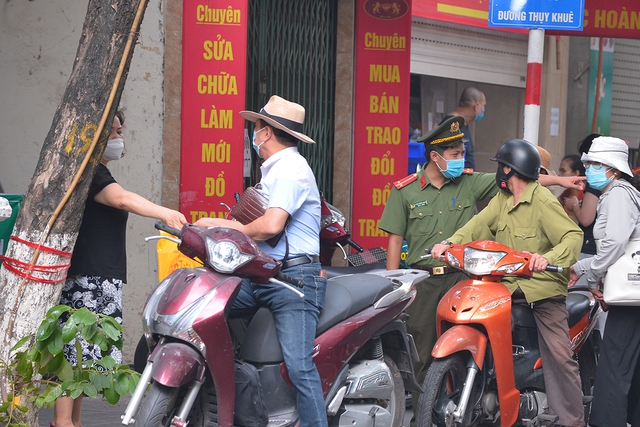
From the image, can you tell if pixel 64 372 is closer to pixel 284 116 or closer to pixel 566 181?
pixel 284 116

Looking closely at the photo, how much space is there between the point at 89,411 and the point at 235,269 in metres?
2.55

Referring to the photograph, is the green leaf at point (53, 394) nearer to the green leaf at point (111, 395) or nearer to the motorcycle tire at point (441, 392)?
the green leaf at point (111, 395)

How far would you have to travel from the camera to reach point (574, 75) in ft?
45.0

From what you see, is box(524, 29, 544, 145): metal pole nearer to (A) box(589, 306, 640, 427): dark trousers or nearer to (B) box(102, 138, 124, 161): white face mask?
(A) box(589, 306, 640, 427): dark trousers

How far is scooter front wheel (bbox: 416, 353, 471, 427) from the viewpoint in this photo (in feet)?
15.6

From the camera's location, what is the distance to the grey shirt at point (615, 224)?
17.3 feet

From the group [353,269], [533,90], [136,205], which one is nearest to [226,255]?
[136,205]

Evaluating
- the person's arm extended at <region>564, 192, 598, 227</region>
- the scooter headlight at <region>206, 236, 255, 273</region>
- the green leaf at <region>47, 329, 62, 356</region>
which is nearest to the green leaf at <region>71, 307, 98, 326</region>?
the green leaf at <region>47, 329, 62, 356</region>

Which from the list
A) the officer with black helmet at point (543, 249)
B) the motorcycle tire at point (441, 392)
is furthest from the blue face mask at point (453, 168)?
the motorcycle tire at point (441, 392)

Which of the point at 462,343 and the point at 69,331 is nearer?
the point at 69,331

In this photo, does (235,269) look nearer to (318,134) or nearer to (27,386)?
(27,386)

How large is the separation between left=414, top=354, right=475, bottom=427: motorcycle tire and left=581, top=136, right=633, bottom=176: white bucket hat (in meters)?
1.53

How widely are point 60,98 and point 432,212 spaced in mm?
2955

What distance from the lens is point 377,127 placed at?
8.52 m
